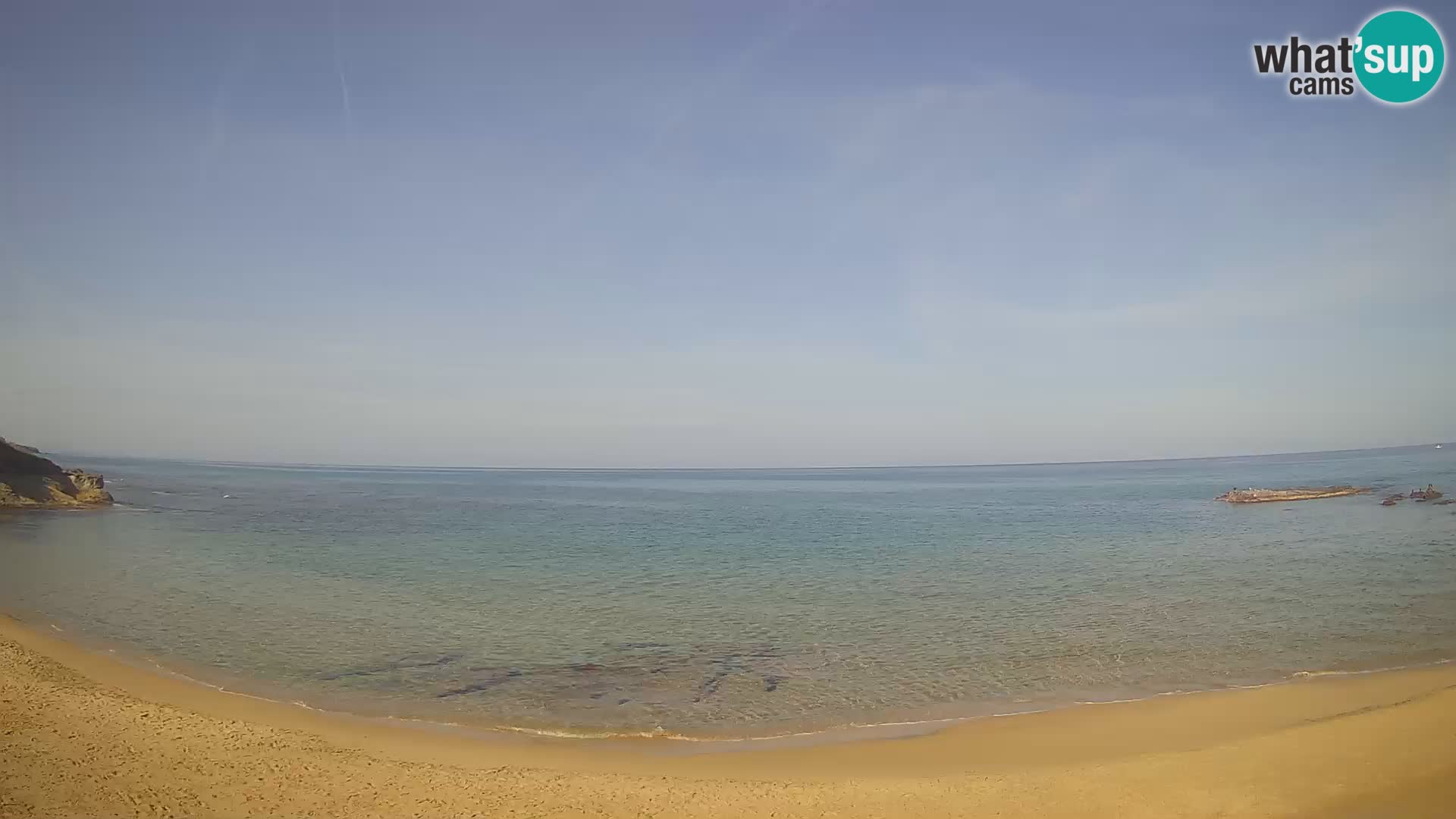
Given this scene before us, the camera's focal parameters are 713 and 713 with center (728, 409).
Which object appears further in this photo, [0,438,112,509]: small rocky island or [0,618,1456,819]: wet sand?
[0,438,112,509]: small rocky island

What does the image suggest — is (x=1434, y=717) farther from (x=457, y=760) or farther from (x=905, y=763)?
(x=457, y=760)

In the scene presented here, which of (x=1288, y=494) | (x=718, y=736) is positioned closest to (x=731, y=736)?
(x=718, y=736)

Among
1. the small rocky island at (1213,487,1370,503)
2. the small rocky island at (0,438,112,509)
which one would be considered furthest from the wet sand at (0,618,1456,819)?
the small rocky island at (1213,487,1370,503)

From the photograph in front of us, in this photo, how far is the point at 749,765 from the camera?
1024cm

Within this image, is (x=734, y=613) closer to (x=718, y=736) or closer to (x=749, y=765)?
(x=718, y=736)

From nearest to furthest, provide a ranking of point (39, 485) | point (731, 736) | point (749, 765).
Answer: point (749, 765)
point (731, 736)
point (39, 485)

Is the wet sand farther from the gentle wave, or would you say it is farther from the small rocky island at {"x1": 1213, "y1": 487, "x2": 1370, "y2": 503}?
the small rocky island at {"x1": 1213, "y1": 487, "x2": 1370, "y2": 503}

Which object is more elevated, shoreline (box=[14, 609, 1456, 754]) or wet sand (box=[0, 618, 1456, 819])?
wet sand (box=[0, 618, 1456, 819])

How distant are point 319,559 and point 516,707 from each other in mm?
22728

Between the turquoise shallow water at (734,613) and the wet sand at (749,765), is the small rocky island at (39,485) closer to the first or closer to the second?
the turquoise shallow water at (734,613)

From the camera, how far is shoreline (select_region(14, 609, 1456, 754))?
11312 mm

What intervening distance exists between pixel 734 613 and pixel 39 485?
56170 mm

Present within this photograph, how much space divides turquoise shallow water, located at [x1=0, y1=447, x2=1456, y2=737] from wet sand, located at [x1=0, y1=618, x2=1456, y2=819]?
1.22 m

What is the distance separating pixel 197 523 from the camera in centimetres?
4553
